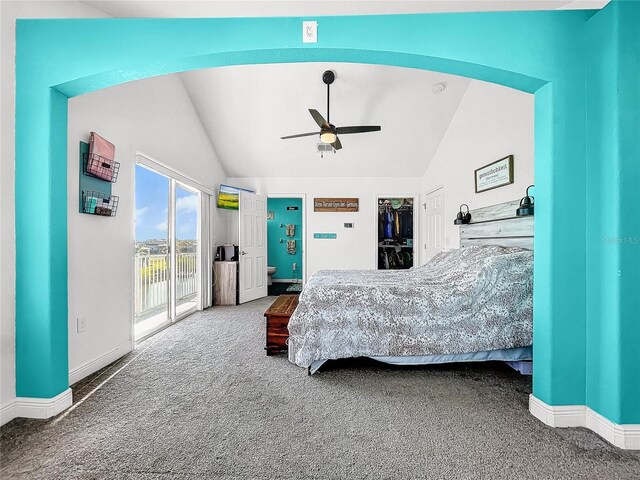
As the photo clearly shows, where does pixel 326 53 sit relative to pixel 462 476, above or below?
above

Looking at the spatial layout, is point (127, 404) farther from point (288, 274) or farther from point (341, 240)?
point (288, 274)

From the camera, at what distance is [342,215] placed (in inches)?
218

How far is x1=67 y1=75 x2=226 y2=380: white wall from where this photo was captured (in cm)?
Result: 210

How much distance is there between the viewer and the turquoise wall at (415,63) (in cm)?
164

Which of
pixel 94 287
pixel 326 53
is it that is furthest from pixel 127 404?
pixel 326 53

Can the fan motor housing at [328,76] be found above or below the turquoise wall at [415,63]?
above

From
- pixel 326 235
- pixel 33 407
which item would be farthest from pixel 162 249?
pixel 326 235

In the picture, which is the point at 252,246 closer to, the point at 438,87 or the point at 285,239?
the point at 285,239

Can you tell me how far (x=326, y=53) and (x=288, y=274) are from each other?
609 centimetres

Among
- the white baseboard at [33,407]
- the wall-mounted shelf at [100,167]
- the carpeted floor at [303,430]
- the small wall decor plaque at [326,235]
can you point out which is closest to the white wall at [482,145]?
the carpeted floor at [303,430]

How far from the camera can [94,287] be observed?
228 centimetres

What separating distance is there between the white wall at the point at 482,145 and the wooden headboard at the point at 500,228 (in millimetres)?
103

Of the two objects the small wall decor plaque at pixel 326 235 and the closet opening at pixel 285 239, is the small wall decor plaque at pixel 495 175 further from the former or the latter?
the closet opening at pixel 285 239

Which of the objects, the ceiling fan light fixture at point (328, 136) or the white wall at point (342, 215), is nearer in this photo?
the ceiling fan light fixture at point (328, 136)
